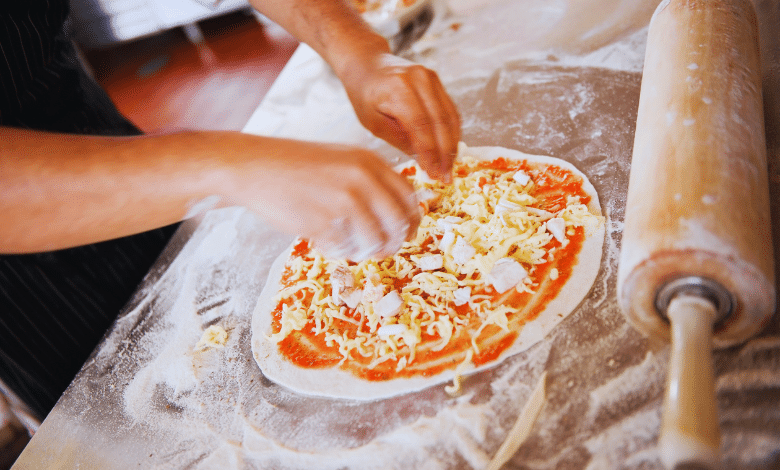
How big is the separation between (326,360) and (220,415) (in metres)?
0.37

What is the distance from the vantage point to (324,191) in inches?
39.7

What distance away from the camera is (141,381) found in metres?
1.64

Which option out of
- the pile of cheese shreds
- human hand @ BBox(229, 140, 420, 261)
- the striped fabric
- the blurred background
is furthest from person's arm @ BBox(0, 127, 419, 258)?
the blurred background

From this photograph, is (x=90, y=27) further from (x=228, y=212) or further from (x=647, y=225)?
(x=647, y=225)

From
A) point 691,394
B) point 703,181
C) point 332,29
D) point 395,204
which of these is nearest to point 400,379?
point 395,204

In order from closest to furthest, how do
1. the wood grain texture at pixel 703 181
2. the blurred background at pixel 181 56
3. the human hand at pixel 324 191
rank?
the wood grain texture at pixel 703 181, the human hand at pixel 324 191, the blurred background at pixel 181 56

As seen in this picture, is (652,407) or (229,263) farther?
(229,263)

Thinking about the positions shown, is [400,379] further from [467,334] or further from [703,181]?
[703,181]

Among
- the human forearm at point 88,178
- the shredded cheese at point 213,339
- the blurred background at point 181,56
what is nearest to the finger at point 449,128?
the human forearm at point 88,178

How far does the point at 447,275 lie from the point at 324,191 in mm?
Result: 567

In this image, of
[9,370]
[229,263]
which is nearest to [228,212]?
[229,263]

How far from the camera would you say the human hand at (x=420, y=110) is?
1401 mm

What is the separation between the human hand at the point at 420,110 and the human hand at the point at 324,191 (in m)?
0.39

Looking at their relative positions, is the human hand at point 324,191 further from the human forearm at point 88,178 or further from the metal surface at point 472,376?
the metal surface at point 472,376
